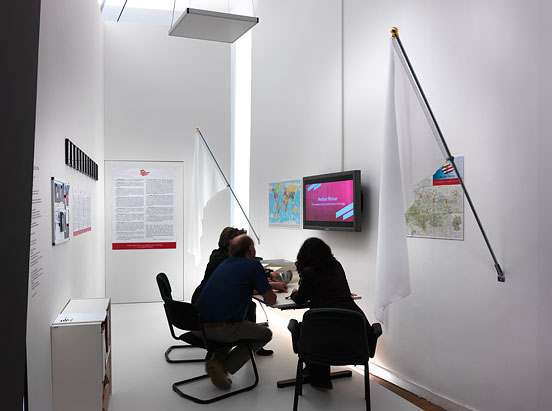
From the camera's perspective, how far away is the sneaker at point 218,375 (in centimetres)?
370

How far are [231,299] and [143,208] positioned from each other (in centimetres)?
445

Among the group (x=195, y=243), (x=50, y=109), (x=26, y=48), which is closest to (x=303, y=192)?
(x=195, y=243)

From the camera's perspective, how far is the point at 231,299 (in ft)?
11.8

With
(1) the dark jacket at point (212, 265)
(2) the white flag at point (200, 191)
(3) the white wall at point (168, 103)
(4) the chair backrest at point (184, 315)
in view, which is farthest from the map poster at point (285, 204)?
(4) the chair backrest at point (184, 315)

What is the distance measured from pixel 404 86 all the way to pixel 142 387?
3042mm

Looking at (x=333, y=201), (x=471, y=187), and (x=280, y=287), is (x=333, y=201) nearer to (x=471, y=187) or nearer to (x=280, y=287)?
(x=280, y=287)

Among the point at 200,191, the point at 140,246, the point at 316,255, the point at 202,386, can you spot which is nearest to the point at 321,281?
the point at 316,255

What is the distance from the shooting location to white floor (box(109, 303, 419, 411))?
344cm

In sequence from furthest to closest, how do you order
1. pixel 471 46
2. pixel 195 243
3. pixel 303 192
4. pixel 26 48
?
1. pixel 195 243
2. pixel 303 192
3. pixel 471 46
4. pixel 26 48

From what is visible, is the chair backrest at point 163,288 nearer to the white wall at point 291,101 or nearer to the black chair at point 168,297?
the black chair at point 168,297

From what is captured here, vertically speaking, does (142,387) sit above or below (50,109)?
below

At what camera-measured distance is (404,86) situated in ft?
9.53

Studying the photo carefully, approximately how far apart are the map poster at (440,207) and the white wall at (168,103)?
4640 mm

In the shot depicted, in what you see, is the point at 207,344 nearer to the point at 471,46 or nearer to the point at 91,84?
the point at 471,46
